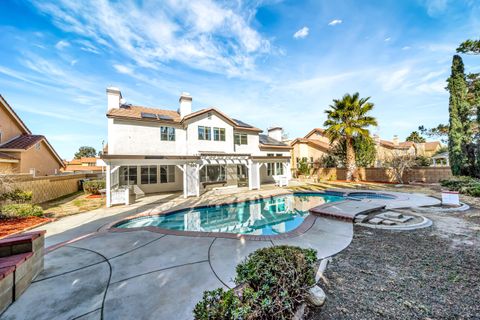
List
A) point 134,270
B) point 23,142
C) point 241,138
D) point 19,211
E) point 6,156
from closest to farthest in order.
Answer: point 134,270 → point 19,211 → point 6,156 → point 23,142 → point 241,138

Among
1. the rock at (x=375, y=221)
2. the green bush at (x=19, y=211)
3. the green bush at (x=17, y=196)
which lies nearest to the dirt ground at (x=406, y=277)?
the rock at (x=375, y=221)

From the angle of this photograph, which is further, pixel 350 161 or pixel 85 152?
pixel 85 152

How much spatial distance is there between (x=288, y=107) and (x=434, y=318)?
25.7 metres

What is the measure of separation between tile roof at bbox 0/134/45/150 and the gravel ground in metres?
23.0

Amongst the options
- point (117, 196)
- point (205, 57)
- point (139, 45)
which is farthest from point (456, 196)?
point (139, 45)

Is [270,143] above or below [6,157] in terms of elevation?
above

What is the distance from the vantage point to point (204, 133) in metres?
18.1

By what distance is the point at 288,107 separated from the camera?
86.8 ft

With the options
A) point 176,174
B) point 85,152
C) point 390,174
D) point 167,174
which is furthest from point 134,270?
point 85,152

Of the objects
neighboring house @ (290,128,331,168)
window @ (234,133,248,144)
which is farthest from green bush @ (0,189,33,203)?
neighboring house @ (290,128,331,168)

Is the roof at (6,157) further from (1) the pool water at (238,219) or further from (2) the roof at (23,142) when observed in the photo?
(1) the pool water at (238,219)

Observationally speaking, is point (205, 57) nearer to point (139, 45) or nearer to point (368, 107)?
point (139, 45)

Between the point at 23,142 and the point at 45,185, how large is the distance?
677cm

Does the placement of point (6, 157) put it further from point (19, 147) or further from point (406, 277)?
point (406, 277)
